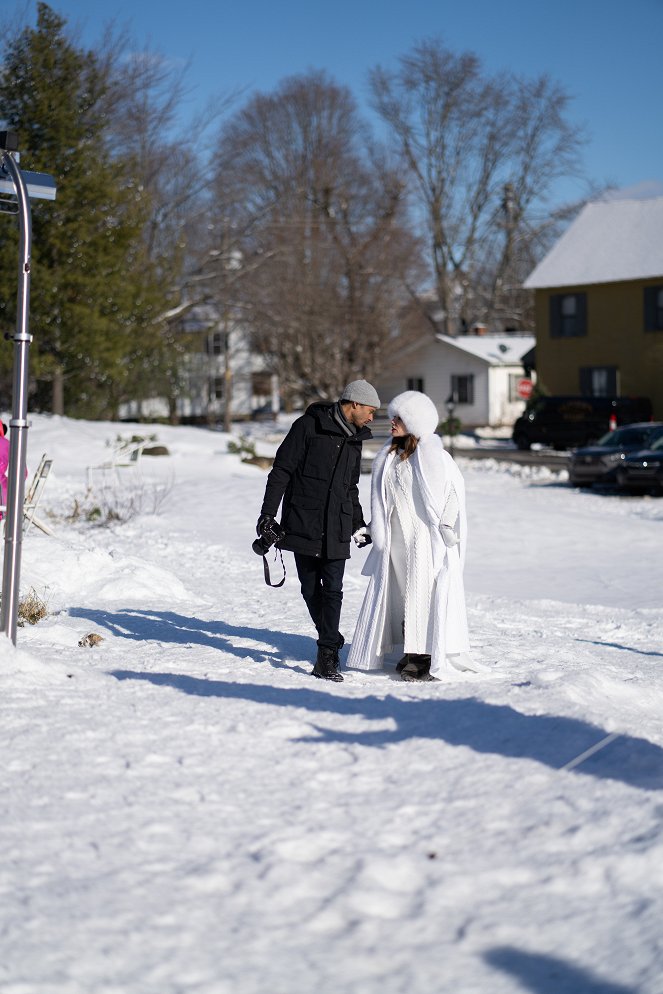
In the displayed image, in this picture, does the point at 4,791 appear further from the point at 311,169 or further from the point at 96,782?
the point at 311,169

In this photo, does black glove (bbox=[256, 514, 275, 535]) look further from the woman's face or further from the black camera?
the woman's face

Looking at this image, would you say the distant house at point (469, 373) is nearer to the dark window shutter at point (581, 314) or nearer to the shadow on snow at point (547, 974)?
the dark window shutter at point (581, 314)

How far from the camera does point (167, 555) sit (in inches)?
563

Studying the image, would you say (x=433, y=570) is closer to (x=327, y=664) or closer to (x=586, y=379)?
(x=327, y=664)

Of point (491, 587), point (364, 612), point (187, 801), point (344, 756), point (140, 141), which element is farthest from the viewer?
point (140, 141)

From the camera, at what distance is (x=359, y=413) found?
7613mm

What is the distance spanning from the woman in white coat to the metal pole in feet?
6.81

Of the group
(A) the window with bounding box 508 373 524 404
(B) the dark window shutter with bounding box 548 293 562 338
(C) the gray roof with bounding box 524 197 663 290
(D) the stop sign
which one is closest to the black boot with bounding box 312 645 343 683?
(D) the stop sign

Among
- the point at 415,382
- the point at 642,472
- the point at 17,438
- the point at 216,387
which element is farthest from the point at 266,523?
the point at 216,387

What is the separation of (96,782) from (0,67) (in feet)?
101

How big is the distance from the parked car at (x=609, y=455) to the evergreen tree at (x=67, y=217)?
12.1 meters

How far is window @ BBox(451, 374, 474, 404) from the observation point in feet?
177

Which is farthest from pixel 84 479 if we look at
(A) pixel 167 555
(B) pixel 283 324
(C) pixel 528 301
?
(C) pixel 528 301

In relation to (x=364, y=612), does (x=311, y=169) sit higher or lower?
higher
